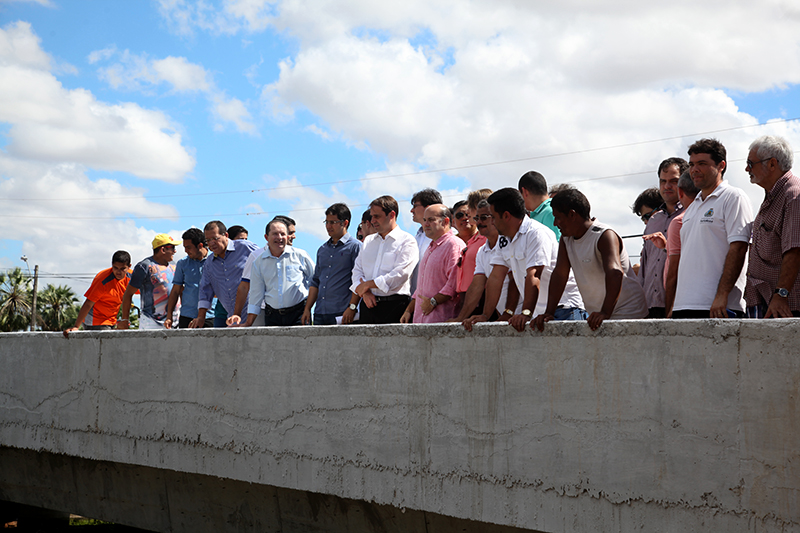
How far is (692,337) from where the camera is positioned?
133 inches

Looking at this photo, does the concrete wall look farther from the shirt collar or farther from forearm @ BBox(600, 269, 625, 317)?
the shirt collar

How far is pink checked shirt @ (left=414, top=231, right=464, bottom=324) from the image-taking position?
5.90m

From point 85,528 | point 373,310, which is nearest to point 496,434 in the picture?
point 373,310

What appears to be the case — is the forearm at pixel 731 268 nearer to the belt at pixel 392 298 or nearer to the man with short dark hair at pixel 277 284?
the belt at pixel 392 298

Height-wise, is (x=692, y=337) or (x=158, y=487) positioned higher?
(x=692, y=337)

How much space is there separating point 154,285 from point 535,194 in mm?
5049

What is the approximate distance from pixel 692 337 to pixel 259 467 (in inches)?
130

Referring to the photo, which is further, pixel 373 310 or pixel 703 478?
pixel 373 310

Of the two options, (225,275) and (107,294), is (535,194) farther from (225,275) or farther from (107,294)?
(107,294)

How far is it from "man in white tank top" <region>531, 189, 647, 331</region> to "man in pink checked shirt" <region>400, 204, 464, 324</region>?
1.47 metres

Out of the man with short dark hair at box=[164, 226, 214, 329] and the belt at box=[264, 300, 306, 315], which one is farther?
the man with short dark hair at box=[164, 226, 214, 329]

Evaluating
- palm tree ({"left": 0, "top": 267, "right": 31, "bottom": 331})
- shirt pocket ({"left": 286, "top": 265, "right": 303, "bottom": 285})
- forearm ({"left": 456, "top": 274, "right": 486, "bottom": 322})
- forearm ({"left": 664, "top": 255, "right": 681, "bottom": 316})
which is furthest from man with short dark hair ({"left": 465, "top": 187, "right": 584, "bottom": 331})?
palm tree ({"left": 0, "top": 267, "right": 31, "bottom": 331})

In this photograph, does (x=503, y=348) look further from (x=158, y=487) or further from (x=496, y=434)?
(x=158, y=487)

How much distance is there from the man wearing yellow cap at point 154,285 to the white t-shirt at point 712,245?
6414mm
